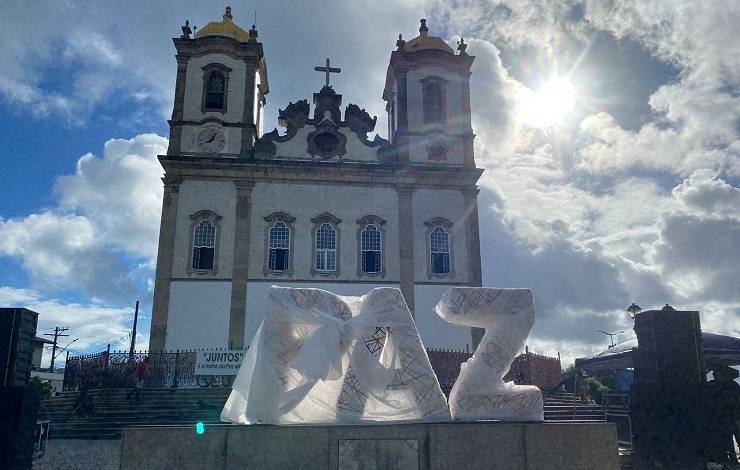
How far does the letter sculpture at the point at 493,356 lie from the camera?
7.95m

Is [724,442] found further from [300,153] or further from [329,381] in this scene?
[300,153]

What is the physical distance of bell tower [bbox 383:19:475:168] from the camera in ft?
83.6

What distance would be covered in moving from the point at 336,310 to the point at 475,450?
8.11 feet

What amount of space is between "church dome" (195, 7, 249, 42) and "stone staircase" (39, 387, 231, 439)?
15.6 metres

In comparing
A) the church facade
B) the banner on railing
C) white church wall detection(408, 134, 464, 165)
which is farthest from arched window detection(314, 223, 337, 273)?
the banner on railing

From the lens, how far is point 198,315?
21938 millimetres

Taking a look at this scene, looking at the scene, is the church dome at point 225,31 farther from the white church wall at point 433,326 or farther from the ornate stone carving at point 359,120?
the white church wall at point 433,326

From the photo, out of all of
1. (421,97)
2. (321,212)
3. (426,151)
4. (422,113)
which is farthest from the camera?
(421,97)

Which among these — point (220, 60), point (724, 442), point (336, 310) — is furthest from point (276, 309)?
point (220, 60)

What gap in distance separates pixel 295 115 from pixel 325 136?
1.59 metres

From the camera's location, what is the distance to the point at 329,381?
7680 millimetres

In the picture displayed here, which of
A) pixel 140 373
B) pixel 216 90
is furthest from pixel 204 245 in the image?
pixel 216 90

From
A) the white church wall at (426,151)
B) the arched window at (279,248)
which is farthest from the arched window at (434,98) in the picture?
the arched window at (279,248)

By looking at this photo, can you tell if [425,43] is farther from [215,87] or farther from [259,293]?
[259,293]
